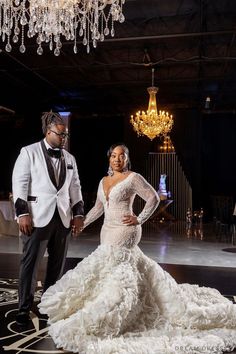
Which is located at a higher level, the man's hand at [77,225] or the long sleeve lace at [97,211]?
the long sleeve lace at [97,211]

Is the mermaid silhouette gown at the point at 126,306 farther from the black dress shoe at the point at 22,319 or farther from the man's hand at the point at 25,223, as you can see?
the man's hand at the point at 25,223

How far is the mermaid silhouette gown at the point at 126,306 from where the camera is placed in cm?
223

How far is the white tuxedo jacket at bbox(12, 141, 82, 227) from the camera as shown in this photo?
2.67 m

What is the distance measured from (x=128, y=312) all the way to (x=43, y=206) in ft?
2.97

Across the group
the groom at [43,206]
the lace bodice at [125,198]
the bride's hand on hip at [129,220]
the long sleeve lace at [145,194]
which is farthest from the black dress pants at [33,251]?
the long sleeve lace at [145,194]

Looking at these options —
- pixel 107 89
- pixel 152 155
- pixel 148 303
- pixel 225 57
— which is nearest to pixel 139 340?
pixel 148 303

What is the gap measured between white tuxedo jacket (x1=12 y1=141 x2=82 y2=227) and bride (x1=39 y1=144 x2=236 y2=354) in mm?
272

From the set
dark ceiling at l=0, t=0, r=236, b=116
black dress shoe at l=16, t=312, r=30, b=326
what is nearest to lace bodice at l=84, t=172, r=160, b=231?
black dress shoe at l=16, t=312, r=30, b=326

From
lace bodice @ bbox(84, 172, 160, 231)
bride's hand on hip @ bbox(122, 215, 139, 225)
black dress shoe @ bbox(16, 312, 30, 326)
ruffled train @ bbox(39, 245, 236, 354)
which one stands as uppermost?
lace bodice @ bbox(84, 172, 160, 231)

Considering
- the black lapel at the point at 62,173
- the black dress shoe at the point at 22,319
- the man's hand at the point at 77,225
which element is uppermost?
the black lapel at the point at 62,173

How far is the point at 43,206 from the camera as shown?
269 cm

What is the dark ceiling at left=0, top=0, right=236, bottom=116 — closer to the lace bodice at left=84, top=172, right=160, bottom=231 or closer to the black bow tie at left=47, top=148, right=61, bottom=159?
the black bow tie at left=47, top=148, right=61, bottom=159

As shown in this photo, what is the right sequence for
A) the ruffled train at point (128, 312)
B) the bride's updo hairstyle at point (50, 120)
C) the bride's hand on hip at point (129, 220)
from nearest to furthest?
the ruffled train at point (128, 312)
the bride's hand on hip at point (129, 220)
the bride's updo hairstyle at point (50, 120)

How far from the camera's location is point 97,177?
12.8 meters
